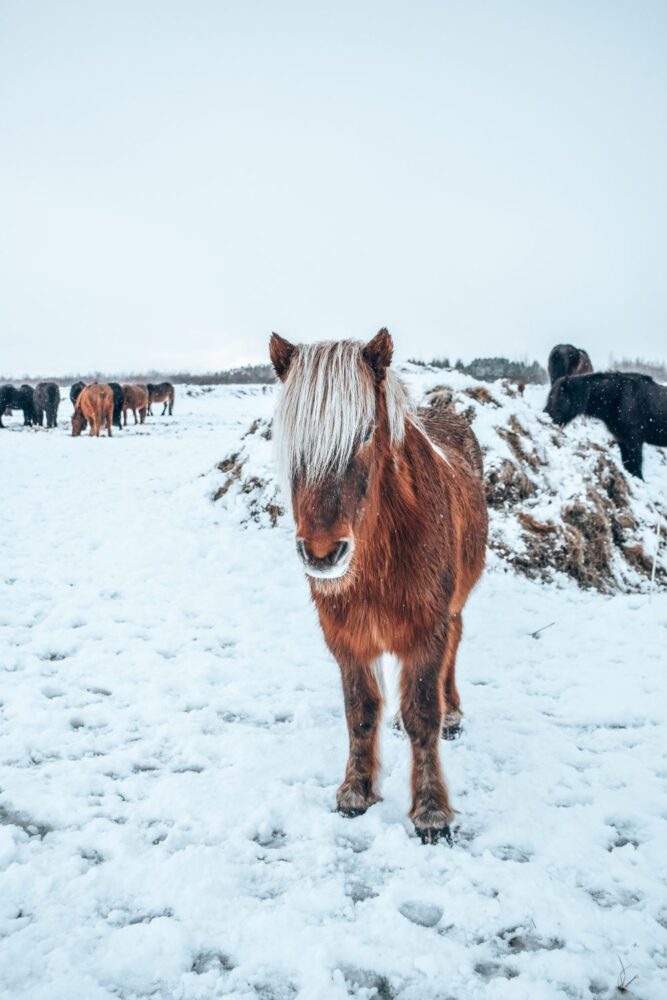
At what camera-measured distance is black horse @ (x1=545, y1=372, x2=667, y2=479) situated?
10.5m

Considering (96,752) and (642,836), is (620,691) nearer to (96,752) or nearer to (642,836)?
(642,836)

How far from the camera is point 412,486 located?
295 centimetres

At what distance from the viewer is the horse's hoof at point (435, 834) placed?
8.83ft

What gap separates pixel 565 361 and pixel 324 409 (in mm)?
13004

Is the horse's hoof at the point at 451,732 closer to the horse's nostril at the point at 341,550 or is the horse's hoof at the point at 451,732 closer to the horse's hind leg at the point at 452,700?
the horse's hind leg at the point at 452,700

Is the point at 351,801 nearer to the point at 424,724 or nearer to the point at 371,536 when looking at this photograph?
the point at 424,724

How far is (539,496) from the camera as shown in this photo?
285 inches

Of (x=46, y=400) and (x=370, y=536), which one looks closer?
(x=370, y=536)

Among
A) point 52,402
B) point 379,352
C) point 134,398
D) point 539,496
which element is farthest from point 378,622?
point 134,398

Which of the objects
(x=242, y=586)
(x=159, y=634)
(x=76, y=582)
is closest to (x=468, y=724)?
(x=159, y=634)

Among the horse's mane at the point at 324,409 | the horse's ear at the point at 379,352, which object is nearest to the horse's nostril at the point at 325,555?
the horse's mane at the point at 324,409

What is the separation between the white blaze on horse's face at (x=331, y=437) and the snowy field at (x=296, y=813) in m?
1.32

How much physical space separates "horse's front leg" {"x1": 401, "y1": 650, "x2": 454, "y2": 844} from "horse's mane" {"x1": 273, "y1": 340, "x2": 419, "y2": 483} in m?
1.18

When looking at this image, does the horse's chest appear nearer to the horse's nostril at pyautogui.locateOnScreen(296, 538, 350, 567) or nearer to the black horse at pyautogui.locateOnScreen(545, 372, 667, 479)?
the horse's nostril at pyautogui.locateOnScreen(296, 538, 350, 567)
